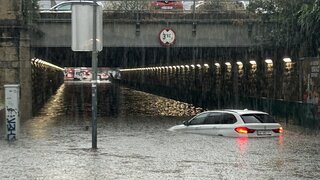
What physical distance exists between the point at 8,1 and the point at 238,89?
18.7 metres

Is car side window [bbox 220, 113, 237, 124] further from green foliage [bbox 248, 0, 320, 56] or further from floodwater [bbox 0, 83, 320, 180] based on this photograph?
green foliage [bbox 248, 0, 320, 56]

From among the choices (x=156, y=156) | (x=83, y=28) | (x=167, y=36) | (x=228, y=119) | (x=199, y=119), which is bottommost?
(x=156, y=156)

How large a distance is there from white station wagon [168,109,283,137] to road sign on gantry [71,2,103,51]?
534cm

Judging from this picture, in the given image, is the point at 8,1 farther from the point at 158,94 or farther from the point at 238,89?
the point at 158,94

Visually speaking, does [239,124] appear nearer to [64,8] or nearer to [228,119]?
[228,119]

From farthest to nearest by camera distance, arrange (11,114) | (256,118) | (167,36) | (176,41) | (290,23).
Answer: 1. (176,41)
2. (167,36)
3. (290,23)
4. (256,118)
5. (11,114)

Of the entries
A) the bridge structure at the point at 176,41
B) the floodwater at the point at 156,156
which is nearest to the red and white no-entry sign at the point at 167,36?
the bridge structure at the point at 176,41

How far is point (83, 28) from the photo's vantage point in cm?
1684

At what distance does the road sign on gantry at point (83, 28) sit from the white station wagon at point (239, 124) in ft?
17.5

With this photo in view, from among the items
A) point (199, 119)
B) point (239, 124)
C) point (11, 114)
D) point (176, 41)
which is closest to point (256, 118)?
point (239, 124)

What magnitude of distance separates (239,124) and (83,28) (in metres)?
6.06

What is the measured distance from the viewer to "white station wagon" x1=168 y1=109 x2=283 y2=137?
19.0m

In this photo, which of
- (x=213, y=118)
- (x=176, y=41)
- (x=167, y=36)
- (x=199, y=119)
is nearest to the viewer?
(x=213, y=118)

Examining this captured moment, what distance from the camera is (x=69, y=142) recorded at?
61.2ft
